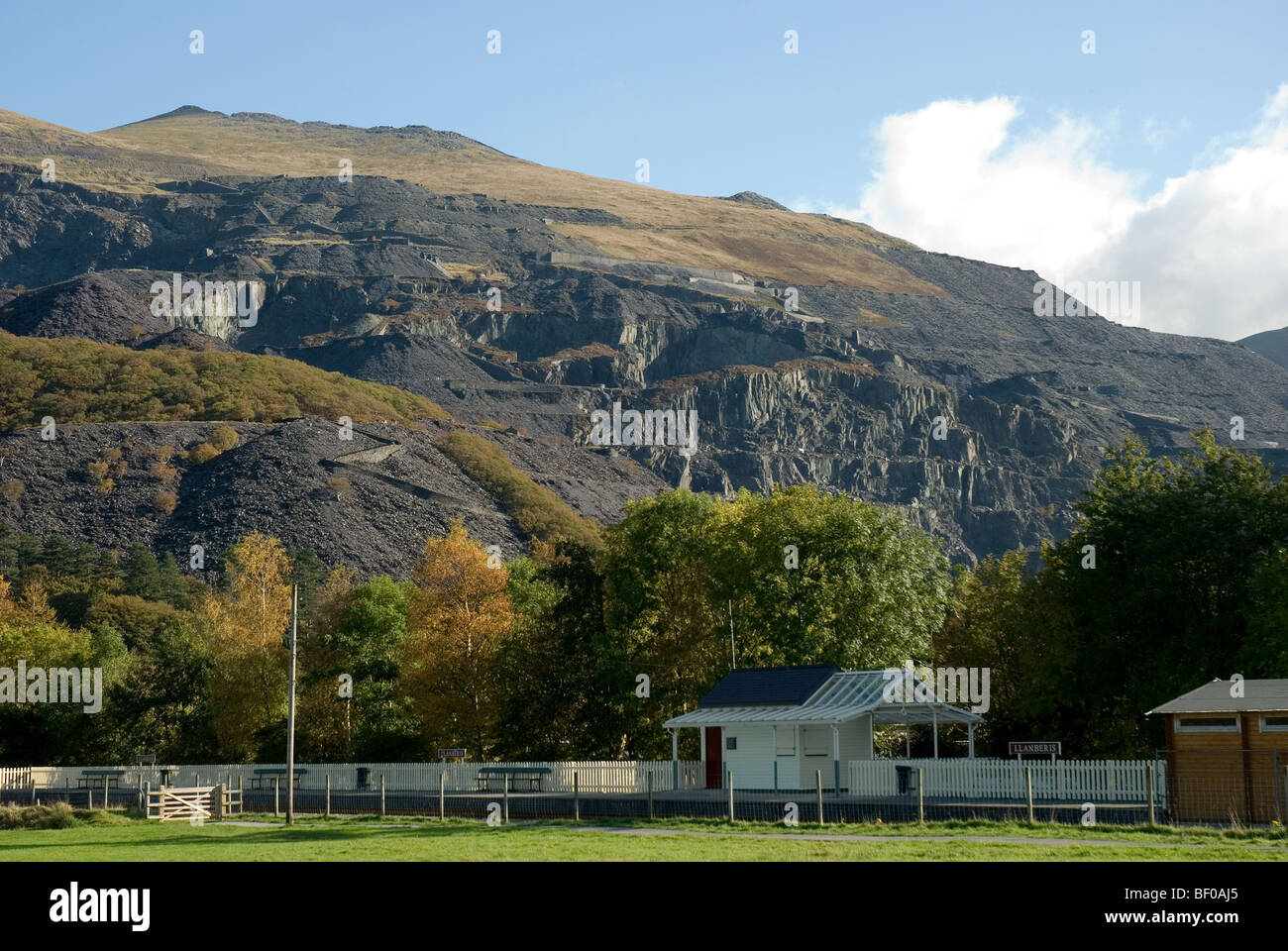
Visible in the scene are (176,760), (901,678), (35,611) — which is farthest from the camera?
(35,611)

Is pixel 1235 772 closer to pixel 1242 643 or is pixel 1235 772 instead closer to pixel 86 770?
pixel 1242 643

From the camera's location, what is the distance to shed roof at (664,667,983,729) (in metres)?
40.3

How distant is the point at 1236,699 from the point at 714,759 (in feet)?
64.6

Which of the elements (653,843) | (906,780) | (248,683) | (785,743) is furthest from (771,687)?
(248,683)

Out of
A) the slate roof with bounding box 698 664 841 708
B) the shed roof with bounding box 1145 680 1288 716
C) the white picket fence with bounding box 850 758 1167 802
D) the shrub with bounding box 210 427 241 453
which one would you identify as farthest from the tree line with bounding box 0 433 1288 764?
the shrub with bounding box 210 427 241 453

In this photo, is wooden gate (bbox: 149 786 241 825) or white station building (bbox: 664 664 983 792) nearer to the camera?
wooden gate (bbox: 149 786 241 825)

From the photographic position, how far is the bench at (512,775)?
45.0m

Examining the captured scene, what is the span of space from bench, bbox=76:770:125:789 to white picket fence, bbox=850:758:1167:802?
100 feet

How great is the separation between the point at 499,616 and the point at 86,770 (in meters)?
17.8

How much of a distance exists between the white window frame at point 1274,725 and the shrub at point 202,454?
17178 cm

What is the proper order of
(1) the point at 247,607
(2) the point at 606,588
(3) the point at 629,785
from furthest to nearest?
(1) the point at 247,607
(2) the point at 606,588
(3) the point at 629,785

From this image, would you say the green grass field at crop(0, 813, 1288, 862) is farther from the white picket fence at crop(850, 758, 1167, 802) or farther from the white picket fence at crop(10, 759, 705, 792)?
the white picket fence at crop(10, 759, 705, 792)
